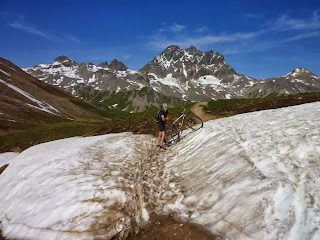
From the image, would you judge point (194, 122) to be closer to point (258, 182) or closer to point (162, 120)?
point (162, 120)

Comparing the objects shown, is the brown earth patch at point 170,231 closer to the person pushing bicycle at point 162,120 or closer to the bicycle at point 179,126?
the person pushing bicycle at point 162,120

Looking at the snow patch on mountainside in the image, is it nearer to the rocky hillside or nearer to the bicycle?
the bicycle

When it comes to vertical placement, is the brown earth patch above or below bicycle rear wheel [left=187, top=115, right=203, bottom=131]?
below

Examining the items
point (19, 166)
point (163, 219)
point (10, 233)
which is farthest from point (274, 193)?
point (19, 166)

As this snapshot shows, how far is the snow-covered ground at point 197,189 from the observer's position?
913cm

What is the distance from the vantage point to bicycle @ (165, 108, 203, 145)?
2366 cm

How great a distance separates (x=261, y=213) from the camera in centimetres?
917

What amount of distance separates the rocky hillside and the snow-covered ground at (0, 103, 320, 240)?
76820 mm

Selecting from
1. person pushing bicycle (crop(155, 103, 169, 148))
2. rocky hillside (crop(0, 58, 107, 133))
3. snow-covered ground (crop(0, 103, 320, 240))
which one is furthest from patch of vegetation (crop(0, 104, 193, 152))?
rocky hillside (crop(0, 58, 107, 133))

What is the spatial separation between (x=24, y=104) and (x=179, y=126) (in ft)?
385

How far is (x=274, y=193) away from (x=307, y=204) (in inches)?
45.9

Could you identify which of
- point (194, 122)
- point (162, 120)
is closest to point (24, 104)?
point (194, 122)

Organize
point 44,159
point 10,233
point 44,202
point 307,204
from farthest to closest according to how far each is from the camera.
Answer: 1. point 44,159
2. point 44,202
3. point 10,233
4. point 307,204

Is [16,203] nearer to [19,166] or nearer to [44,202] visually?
[44,202]
